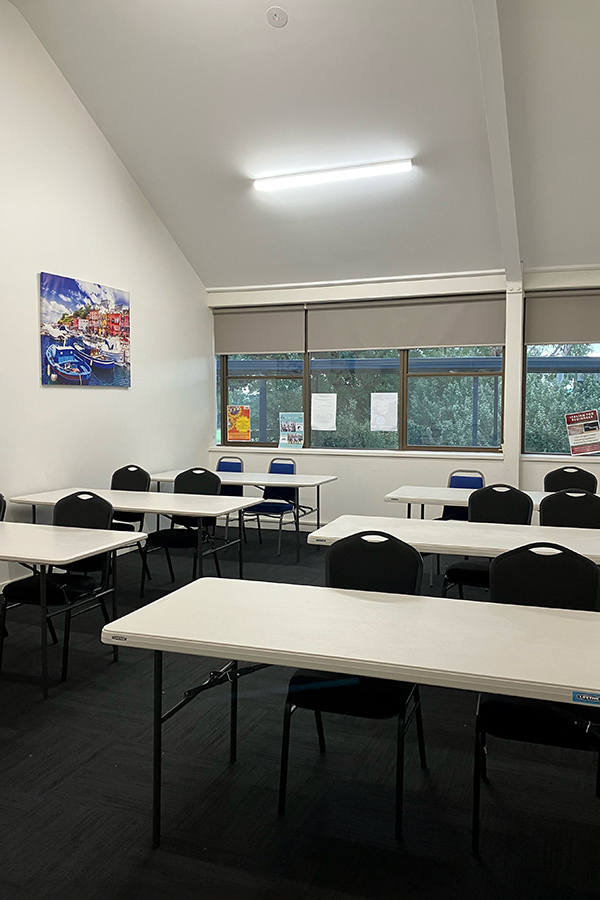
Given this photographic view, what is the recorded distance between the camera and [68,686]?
3.42 meters

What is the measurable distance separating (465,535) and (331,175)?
365 cm

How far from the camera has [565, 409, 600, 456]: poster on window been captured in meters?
6.69

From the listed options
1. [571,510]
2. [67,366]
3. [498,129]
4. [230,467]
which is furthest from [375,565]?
[230,467]

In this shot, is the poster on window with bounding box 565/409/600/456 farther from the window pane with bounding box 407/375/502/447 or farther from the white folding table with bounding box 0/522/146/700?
the white folding table with bounding box 0/522/146/700

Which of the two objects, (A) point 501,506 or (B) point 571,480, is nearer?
(A) point 501,506

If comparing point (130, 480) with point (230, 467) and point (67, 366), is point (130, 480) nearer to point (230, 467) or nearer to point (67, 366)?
point (67, 366)

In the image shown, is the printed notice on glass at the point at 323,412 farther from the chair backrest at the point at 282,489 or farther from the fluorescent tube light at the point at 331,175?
the fluorescent tube light at the point at 331,175

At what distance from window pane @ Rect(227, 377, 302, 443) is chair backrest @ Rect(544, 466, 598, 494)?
320 centimetres

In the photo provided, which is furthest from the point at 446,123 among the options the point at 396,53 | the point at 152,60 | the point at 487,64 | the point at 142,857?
the point at 142,857

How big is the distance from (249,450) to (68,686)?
15.3 ft

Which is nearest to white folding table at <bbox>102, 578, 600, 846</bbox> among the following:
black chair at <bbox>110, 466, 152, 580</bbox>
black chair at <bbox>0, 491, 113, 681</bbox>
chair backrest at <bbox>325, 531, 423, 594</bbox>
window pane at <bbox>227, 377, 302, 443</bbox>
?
chair backrest at <bbox>325, 531, 423, 594</bbox>

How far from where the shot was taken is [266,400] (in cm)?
803

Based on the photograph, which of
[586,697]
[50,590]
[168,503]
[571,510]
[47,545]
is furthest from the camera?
[168,503]

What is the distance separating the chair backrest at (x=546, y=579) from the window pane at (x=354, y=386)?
4949mm
